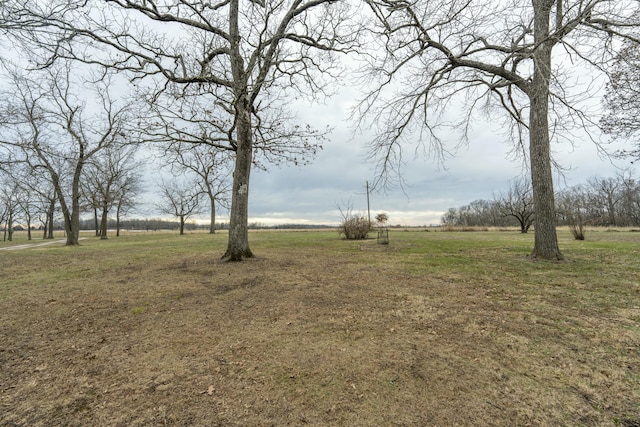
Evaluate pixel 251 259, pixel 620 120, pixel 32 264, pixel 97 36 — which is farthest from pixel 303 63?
pixel 620 120

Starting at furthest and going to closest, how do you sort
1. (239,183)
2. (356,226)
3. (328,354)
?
(356,226)
(239,183)
(328,354)

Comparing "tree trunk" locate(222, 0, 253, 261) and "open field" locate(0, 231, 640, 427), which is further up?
"tree trunk" locate(222, 0, 253, 261)

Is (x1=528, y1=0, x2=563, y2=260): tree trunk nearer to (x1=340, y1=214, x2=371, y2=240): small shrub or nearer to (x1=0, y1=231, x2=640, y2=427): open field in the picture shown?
(x1=0, y1=231, x2=640, y2=427): open field

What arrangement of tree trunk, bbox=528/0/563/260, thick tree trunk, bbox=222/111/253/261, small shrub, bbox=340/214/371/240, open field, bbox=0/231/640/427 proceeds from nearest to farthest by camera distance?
open field, bbox=0/231/640/427
tree trunk, bbox=528/0/563/260
thick tree trunk, bbox=222/111/253/261
small shrub, bbox=340/214/371/240

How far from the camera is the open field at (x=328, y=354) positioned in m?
1.86

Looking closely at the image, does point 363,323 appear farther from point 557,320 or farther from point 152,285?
point 152,285

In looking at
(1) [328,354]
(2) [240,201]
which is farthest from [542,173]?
(2) [240,201]

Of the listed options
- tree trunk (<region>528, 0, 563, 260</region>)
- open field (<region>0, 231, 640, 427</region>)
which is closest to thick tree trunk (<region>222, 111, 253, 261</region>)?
open field (<region>0, 231, 640, 427</region>)

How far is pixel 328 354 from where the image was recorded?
8.50 feet

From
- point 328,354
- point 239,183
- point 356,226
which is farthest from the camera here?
point 356,226

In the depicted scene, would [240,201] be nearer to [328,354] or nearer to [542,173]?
[328,354]

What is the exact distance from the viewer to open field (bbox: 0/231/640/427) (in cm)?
186

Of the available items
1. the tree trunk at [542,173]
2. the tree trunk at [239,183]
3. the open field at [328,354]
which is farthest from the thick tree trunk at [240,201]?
the tree trunk at [542,173]

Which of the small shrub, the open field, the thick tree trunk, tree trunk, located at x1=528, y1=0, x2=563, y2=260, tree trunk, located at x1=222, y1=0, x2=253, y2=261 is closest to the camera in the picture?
the open field
